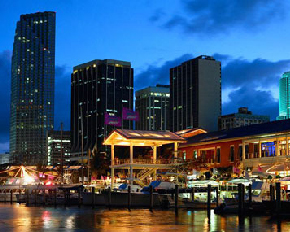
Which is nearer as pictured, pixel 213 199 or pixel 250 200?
pixel 250 200

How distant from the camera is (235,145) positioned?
7775 cm

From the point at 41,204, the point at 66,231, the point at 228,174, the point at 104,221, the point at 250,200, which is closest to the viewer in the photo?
the point at 66,231

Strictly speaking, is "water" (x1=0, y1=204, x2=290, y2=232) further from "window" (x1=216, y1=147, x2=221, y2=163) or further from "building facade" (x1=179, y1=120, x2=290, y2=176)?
"window" (x1=216, y1=147, x2=221, y2=163)

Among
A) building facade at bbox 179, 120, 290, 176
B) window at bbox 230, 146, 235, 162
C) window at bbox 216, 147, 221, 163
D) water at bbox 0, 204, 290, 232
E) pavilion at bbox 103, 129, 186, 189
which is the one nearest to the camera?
water at bbox 0, 204, 290, 232

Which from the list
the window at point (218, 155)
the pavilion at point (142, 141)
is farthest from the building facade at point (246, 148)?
the pavilion at point (142, 141)

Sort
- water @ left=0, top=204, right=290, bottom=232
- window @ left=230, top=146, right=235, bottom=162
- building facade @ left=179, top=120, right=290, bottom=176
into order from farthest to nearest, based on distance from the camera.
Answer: window @ left=230, top=146, right=235, bottom=162
building facade @ left=179, top=120, right=290, bottom=176
water @ left=0, top=204, right=290, bottom=232

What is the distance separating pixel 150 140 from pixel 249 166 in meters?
14.9

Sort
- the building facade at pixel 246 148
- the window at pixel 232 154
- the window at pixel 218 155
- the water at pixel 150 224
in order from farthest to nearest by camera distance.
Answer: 1. the window at pixel 218 155
2. the window at pixel 232 154
3. the building facade at pixel 246 148
4. the water at pixel 150 224

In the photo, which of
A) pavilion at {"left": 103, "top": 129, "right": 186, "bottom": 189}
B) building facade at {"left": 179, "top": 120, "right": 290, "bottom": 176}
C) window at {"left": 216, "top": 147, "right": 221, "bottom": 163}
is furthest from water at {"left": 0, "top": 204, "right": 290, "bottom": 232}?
window at {"left": 216, "top": 147, "right": 221, "bottom": 163}

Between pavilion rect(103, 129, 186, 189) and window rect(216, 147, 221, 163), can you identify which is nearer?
pavilion rect(103, 129, 186, 189)

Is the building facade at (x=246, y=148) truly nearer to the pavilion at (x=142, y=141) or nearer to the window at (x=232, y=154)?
the window at (x=232, y=154)

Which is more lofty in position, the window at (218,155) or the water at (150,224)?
the window at (218,155)

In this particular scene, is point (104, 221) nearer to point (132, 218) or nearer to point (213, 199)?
point (132, 218)

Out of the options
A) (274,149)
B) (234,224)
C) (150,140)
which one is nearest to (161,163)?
(150,140)
